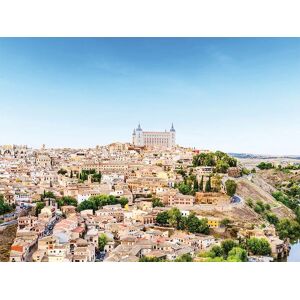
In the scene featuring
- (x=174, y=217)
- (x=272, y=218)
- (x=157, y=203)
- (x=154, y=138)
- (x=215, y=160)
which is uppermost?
(x=154, y=138)

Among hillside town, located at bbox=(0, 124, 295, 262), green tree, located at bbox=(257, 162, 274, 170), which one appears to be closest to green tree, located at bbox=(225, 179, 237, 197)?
hillside town, located at bbox=(0, 124, 295, 262)

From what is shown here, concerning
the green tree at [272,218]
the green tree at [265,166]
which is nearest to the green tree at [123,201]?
the green tree at [272,218]

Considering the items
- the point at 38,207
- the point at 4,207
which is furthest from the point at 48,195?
the point at 4,207

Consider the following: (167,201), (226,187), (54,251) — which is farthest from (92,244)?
(226,187)

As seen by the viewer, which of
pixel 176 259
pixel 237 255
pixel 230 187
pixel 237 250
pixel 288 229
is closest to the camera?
pixel 176 259

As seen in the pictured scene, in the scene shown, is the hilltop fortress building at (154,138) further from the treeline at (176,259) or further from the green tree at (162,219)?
the treeline at (176,259)

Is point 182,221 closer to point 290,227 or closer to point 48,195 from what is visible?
point 290,227

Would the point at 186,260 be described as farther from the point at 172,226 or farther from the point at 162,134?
the point at 162,134
